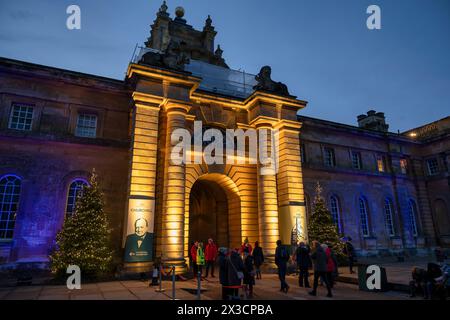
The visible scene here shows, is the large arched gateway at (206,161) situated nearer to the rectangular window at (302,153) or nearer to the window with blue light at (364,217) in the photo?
the rectangular window at (302,153)

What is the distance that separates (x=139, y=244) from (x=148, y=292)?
3.66 m

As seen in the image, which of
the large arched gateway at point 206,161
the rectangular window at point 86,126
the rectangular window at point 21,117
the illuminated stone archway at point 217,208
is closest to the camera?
the large arched gateway at point 206,161

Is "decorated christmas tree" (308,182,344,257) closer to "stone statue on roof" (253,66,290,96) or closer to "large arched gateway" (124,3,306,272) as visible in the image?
"large arched gateway" (124,3,306,272)

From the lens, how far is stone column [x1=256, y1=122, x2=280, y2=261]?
16891 mm

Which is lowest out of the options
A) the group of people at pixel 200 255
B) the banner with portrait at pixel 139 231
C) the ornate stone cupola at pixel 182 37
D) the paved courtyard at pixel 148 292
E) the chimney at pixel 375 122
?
the paved courtyard at pixel 148 292

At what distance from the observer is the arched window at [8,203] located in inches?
568

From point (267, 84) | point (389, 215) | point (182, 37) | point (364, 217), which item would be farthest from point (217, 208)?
point (182, 37)


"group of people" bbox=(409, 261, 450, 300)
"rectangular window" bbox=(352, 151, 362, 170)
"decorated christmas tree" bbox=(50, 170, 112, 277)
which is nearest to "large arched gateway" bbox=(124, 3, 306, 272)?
"decorated christmas tree" bbox=(50, 170, 112, 277)

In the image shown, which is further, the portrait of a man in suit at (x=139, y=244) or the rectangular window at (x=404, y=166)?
the rectangular window at (x=404, y=166)

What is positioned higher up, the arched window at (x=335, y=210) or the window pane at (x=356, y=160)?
the window pane at (x=356, y=160)

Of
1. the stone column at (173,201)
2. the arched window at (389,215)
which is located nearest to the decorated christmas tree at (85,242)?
the stone column at (173,201)

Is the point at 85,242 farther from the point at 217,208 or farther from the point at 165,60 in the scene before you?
the point at 165,60

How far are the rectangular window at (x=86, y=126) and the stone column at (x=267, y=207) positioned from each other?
10234mm
